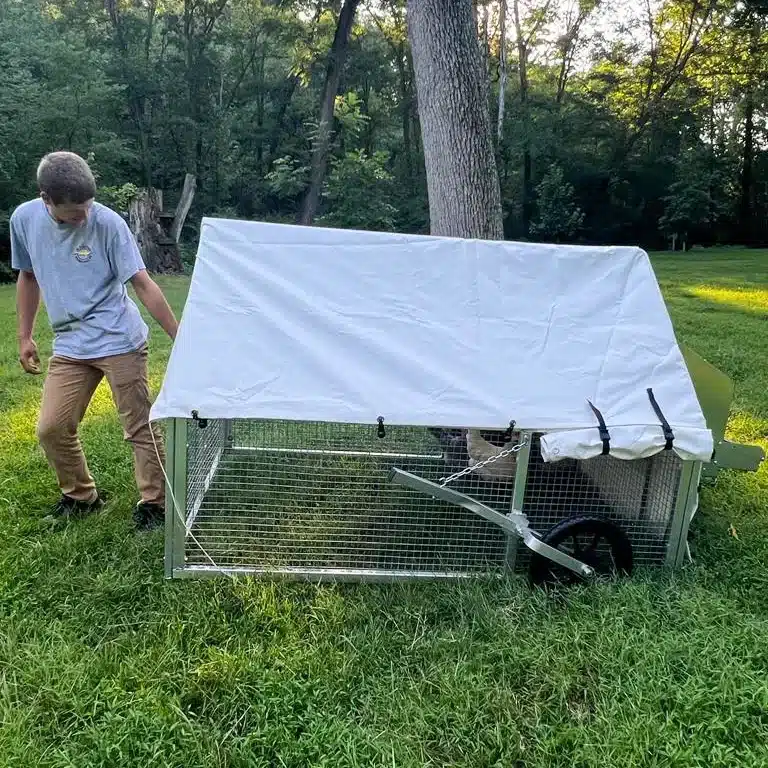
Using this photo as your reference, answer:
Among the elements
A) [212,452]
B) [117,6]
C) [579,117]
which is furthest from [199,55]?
[212,452]

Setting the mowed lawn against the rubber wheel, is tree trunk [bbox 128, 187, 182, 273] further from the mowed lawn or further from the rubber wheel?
the rubber wheel

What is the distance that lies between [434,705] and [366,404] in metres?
1.04

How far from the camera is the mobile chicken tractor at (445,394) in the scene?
2566 mm

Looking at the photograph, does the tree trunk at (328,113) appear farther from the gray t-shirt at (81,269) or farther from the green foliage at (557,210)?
the gray t-shirt at (81,269)

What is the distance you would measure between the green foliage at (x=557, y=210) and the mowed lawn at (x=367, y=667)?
2174 centimetres

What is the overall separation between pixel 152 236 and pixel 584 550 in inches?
587

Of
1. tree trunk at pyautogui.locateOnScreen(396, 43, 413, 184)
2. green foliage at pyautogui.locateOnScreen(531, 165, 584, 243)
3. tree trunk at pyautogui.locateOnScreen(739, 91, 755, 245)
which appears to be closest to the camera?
green foliage at pyautogui.locateOnScreen(531, 165, 584, 243)

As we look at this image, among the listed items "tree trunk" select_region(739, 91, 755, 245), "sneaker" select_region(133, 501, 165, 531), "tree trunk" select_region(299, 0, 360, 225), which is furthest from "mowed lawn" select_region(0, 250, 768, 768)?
"tree trunk" select_region(739, 91, 755, 245)

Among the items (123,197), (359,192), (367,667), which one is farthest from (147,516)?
(359,192)

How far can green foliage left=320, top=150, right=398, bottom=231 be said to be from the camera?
1903 centimetres

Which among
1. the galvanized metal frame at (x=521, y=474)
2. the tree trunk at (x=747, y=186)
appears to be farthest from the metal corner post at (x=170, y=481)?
the tree trunk at (x=747, y=186)

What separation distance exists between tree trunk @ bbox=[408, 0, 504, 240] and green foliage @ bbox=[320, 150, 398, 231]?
14.9m

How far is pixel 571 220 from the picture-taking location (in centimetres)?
2333

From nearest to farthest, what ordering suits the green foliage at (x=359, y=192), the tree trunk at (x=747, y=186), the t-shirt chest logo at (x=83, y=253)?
1. the t-shirt chest logo at (x=83, y=253)
2. the green foliage at (x=359, y=192)
3. the tree trunk at (x=747, y=186)
